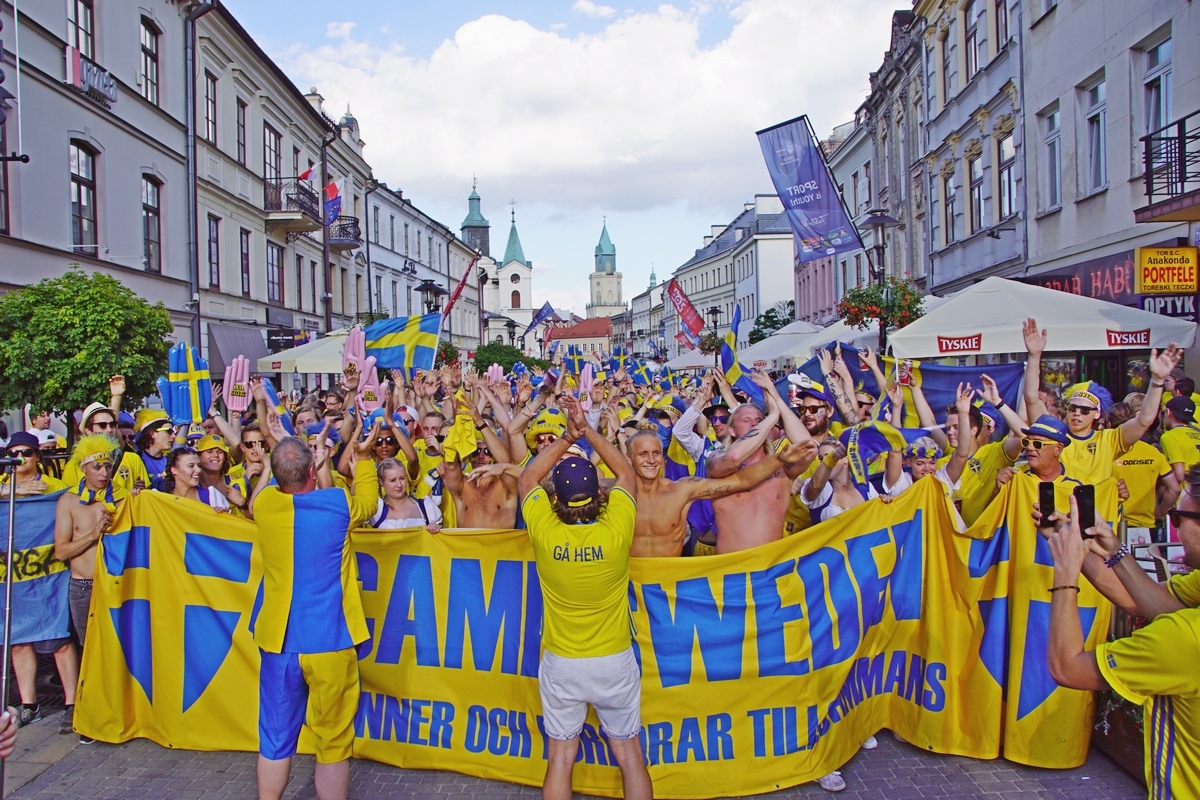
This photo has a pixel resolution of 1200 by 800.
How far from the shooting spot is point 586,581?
3.68 m

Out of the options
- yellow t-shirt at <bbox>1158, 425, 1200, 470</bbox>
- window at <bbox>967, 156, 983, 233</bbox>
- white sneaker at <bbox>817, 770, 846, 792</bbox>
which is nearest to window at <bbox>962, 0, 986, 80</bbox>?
window at <bbox>967, 156, 983, 233</bbox>

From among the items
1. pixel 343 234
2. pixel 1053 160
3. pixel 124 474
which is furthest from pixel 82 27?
pixel 1053 160

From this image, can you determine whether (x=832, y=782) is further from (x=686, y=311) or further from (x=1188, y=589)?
(x=686, y=311)

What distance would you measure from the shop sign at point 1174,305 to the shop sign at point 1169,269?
39cm

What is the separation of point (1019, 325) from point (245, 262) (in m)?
22.4

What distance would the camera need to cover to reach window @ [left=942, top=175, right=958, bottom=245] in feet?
71.4

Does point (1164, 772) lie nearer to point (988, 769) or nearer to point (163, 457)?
point (988, 769)

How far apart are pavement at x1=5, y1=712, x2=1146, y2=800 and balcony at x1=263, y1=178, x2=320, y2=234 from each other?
79.8ft

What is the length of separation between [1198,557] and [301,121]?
108ft

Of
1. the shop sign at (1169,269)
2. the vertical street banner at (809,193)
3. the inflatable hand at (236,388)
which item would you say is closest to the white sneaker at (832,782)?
the inflatable hand at (236,388)

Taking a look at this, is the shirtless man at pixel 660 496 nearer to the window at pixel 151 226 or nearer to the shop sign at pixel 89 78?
the shop sign at pixel 89 78

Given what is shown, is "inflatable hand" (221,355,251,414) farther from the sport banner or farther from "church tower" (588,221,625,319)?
"church tower" (588,221,625,319)

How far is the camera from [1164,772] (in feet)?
8.11

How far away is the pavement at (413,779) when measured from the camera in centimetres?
421
